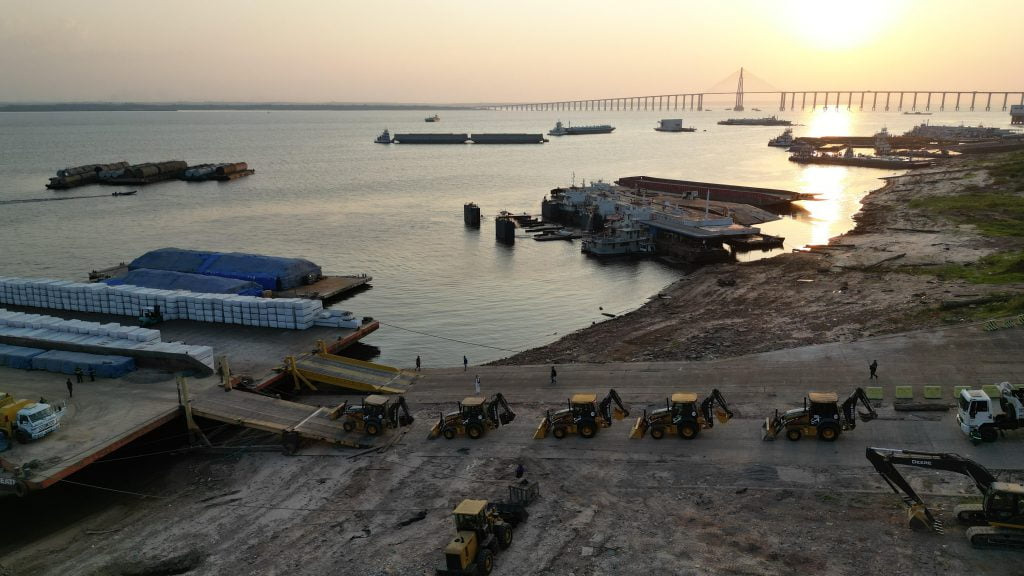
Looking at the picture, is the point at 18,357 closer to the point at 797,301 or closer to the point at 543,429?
the point at 543,429

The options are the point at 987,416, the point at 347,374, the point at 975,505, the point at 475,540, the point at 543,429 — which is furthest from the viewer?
the point at 347,374

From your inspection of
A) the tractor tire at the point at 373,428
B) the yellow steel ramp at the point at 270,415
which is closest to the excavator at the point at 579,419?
the tractor tire at the point at 373,428

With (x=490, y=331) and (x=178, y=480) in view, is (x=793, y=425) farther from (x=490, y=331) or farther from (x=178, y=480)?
(x=490, y=331)

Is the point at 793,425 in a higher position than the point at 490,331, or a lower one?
higher

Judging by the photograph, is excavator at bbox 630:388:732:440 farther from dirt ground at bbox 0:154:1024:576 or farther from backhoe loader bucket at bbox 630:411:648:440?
dirt ground at bbox 0:154:1024:576

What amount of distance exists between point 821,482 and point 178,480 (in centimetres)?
2463

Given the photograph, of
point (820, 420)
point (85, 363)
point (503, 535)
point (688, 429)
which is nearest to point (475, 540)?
point (503, 535)

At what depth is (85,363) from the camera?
34.3 meters

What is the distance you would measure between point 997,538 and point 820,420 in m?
7.41

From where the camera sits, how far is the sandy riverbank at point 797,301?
4088cm

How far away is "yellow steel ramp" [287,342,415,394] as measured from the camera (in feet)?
115

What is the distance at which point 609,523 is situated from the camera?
22078mm

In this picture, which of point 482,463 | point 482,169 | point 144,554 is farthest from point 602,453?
point 482,169

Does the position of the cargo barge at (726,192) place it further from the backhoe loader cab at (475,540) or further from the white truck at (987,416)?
the backhoe loader cab at (475,540)
